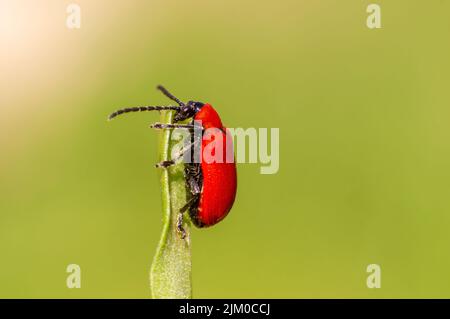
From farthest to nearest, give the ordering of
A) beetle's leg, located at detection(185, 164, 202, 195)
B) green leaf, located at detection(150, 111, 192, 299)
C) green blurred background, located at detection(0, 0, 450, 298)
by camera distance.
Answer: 1. green blurred background, located at detection(0, 0, 450, 298)
2. beetle's leg, located at detection(185, 164, 202, 195)
3. green leaf, located at detection(150, 111, 192, 299)

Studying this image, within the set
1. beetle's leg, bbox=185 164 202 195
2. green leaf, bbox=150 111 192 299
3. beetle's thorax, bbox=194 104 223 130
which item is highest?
beetle's thorax, bbox=194 104 223 130

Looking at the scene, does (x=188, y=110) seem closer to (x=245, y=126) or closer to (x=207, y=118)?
(x=207, y=118)

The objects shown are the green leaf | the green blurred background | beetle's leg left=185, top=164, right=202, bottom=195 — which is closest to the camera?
the green leaf

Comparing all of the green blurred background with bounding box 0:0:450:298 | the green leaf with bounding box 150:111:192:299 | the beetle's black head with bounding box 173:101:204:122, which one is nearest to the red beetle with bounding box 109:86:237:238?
the beetle's black head with bounding box 173:101:204:122

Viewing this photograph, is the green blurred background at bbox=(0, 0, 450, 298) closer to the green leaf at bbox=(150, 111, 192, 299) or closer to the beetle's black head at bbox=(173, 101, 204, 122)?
the beetle's black head at bbox=(173, 101, 204, 122)

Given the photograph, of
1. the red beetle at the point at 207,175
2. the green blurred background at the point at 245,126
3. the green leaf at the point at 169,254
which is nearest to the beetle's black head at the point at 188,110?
the red beetle at the point at 207,175

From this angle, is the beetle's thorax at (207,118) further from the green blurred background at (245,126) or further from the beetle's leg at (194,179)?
the green blurred background at (245,126)

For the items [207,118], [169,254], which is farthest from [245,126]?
[169,254]
